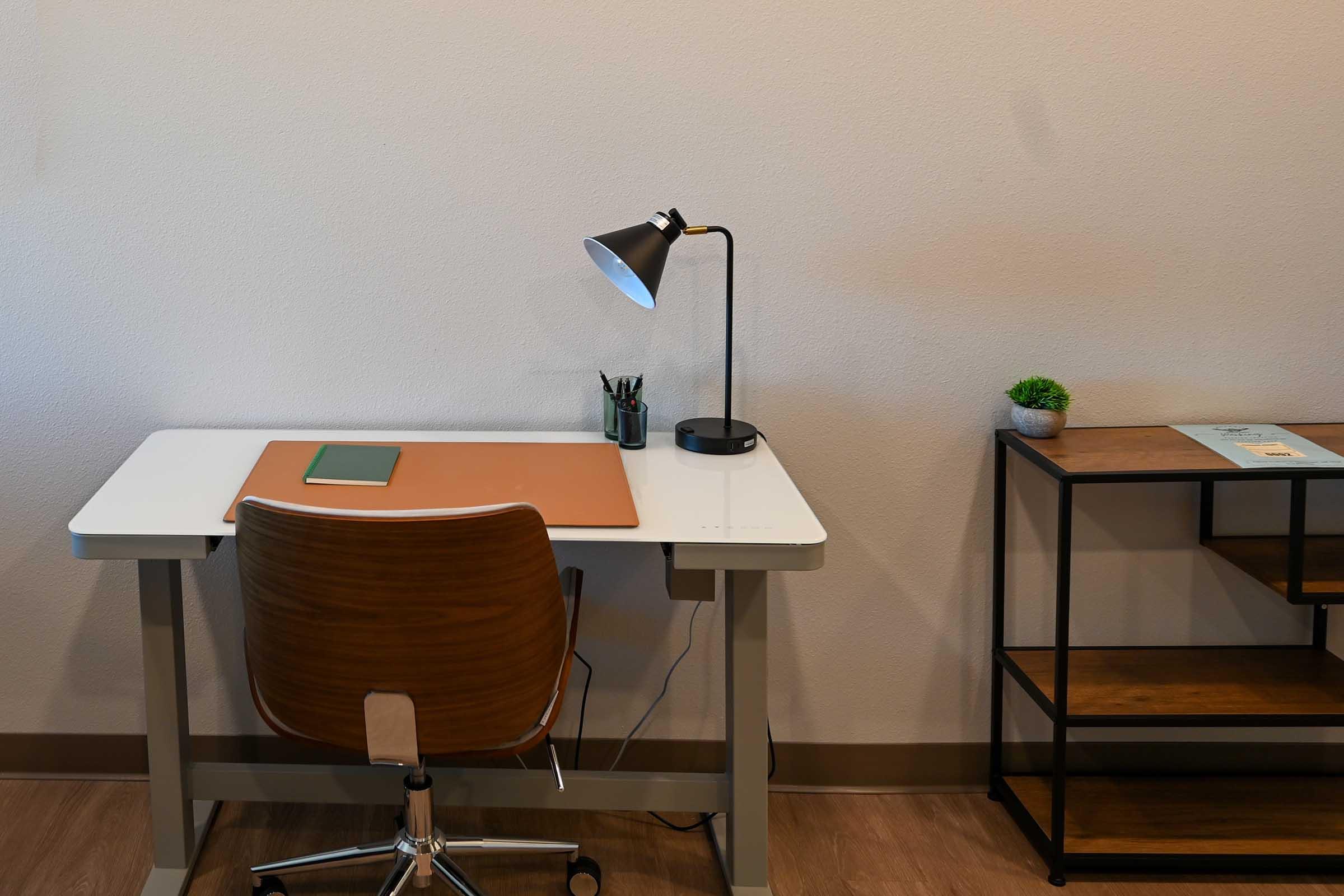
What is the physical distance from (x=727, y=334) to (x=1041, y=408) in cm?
64

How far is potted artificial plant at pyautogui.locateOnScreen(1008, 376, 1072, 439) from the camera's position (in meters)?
2.23

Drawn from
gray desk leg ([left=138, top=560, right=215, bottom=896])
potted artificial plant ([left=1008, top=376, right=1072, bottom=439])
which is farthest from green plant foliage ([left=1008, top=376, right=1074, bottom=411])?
gray desk leg ([left=138, top=560, right=215, bottom=896])

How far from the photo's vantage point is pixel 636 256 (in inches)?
77.0

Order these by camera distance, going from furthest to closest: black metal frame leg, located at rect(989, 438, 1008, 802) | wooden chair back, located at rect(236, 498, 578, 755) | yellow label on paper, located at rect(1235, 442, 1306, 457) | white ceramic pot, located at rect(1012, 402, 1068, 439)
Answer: black metal frame leg, located at rect(989, 438, 1008, 802) < white ceramic pot, located at rect(1012, 402, 1068, 439) < yellow label on paper, located at rect(1235, 442, 1306, 457) < wooden chair back, located at rect(236, 498, 578, 755)

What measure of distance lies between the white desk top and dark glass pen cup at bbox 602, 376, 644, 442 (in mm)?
28

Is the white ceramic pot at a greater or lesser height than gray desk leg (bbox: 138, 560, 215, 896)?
greater

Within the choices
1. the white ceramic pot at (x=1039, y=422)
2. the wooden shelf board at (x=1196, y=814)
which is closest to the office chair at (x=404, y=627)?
the white ceramic pot at (x=1039, y=422)

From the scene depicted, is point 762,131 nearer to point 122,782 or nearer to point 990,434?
point 990,434

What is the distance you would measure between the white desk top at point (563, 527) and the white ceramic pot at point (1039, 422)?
1.71 feet

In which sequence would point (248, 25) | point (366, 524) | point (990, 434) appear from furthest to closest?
point (990, 434) → point (248, 25) → point (366, 524)

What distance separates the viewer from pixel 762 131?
2217 millimetres

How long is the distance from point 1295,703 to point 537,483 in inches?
59.7

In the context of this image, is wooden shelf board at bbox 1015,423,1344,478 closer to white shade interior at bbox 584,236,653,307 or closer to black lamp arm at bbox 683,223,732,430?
black lamp arm at bbox 683,223,732,430

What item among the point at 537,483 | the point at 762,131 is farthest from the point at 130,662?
the point at 762,131
